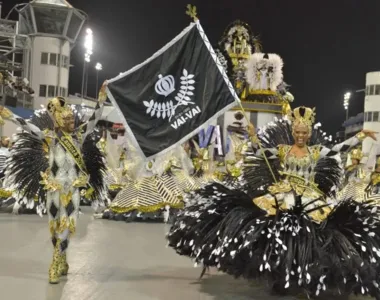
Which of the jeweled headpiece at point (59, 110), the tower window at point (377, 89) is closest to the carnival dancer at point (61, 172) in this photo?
the jeweled headpiece at point (59, 110)

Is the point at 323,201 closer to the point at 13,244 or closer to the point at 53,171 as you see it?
the point at 53,171

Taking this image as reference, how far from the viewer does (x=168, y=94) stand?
6.01 metres

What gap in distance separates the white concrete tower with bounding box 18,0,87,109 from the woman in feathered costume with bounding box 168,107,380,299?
2594 cm

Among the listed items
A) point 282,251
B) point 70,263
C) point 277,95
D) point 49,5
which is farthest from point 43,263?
point 49,5

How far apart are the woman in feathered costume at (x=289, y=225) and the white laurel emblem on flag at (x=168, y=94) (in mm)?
901

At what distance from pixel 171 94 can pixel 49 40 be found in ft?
86.5

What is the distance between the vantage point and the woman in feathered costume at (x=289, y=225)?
457cm

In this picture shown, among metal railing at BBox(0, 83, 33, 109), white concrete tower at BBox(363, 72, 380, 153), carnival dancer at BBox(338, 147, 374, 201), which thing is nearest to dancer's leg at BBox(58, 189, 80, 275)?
carnival dancer at BBox(338, 147, 374, 201)

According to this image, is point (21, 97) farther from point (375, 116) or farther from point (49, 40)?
point (375, 116)

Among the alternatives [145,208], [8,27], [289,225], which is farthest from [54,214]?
[8,27]

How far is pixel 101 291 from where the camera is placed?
5.13 metres

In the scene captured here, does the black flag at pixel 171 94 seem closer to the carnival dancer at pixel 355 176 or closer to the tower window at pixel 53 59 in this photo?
the carnival dancer at pixel 355 176

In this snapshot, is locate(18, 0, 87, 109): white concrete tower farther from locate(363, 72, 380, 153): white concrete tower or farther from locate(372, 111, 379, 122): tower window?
locate(372, 111, 379, 122): tower window

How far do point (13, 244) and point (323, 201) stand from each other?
434 cm
